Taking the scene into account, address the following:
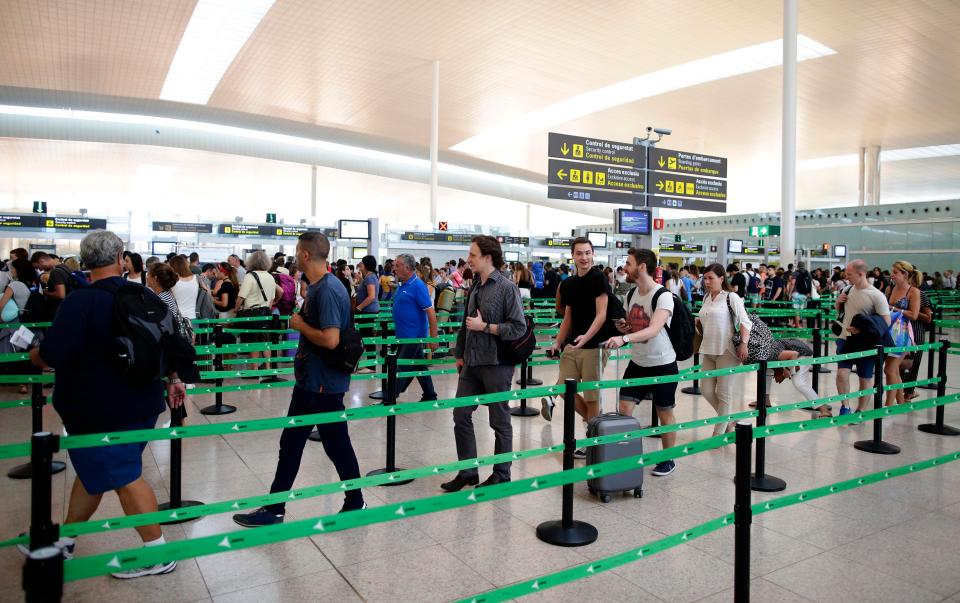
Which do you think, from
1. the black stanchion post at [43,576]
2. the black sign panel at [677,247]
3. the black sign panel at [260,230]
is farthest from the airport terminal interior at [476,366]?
the black sign panel at [677,247]

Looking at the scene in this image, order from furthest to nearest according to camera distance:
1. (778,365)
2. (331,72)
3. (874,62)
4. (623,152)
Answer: (331,72) → (874,62) → (623,152) → (778,365)

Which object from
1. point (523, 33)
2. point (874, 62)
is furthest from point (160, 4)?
point (874, 62)

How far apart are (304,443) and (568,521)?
1628 mm

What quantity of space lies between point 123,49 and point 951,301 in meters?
27.4

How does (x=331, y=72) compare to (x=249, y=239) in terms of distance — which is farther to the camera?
(x=331, y=72)

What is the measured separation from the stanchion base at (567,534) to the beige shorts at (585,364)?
141 centimetres

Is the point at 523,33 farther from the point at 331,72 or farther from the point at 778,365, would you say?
the point at 778,365

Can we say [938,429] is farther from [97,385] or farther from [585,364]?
[97,385]

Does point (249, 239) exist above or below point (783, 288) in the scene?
above

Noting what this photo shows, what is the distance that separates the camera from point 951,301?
2056cm

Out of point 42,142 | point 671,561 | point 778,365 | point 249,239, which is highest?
point 42,142

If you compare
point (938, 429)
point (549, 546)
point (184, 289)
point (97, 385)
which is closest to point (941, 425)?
point (938, 429)

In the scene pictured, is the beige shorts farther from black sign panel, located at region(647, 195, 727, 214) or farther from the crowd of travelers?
black sign panel, located at region(647, 195, 727, 214)

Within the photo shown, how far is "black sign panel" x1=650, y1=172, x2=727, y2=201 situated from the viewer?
1396cm
